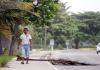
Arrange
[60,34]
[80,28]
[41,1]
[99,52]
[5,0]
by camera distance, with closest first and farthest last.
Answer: [5,0] → [41,1] → [99,52] → [60,34] → [80,28]

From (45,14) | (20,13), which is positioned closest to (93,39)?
(45,14)

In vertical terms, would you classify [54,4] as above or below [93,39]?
above

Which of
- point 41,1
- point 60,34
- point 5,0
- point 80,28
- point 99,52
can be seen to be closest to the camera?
point 5,0

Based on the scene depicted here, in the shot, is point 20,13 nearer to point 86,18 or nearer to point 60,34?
point 60,34

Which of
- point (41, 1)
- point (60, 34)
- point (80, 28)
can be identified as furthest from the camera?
point (80, 28)

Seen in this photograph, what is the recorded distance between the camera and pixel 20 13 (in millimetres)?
17250

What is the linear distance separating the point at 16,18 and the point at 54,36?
83.8 metres

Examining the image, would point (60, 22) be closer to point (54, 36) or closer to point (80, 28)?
point (54, 36)

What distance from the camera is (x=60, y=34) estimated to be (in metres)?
100

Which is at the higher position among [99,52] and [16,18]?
[16,18]

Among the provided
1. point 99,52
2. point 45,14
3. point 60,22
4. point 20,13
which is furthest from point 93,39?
point 20,13

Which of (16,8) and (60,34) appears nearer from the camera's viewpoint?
(16,8)

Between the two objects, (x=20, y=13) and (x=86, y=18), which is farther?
(x=86, y=18)

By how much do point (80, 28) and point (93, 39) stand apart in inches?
191
